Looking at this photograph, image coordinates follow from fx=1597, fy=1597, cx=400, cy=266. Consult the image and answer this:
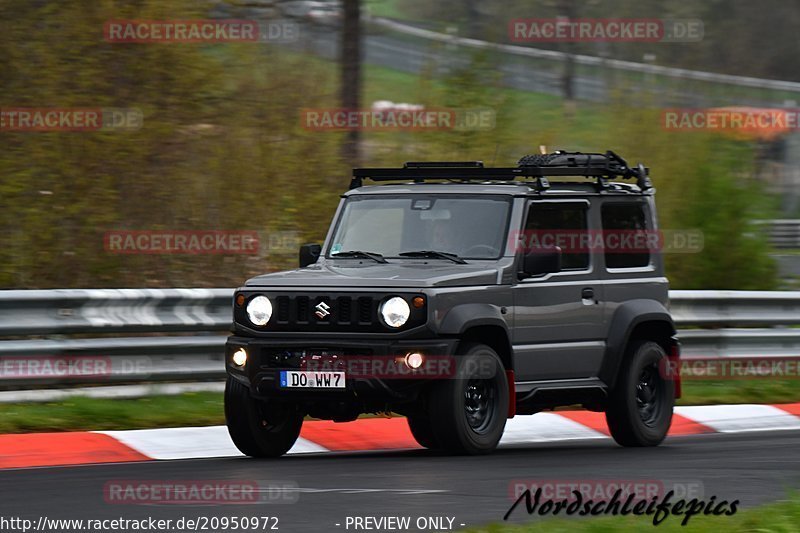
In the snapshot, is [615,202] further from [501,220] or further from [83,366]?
[83,366]

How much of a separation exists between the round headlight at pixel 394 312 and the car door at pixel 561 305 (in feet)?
3.65

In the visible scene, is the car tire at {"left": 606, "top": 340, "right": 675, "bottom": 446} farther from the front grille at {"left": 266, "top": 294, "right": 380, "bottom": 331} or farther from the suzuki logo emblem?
the suzuki logo emblem

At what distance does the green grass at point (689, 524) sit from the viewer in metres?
7.61

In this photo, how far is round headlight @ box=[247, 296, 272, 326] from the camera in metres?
11.1

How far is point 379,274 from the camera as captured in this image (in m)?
11.0

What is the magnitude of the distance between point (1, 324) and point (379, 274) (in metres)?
3.72

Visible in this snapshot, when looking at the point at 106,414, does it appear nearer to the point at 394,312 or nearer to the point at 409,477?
the point at 394,312

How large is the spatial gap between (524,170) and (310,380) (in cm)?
246

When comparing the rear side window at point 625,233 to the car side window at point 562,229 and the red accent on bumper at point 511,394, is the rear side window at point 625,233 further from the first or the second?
the red accent on bumper at point 511,394

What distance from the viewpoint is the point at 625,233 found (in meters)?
12.8

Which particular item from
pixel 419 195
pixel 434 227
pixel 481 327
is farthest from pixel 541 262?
pixel 419 195

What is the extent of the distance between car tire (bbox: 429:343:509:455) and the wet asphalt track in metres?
0.15

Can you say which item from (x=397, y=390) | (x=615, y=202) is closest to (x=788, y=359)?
(x=615, y=202)

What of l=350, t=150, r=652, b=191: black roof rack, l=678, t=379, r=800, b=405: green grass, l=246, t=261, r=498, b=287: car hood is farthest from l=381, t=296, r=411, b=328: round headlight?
l=678, t=379, r=800, b=405: green grass
